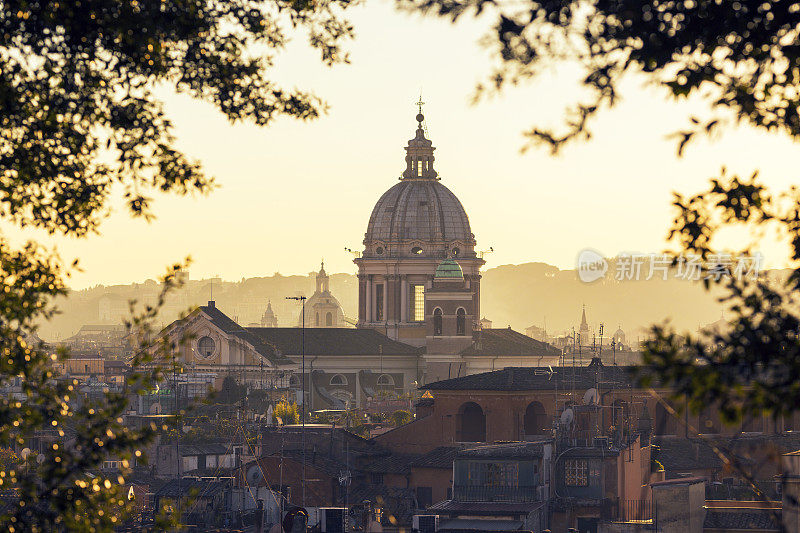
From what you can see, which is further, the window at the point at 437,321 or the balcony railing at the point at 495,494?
the window at the point at 437,321

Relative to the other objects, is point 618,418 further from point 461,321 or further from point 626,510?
point 461,321

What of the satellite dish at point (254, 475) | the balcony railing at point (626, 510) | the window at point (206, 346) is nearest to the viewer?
the balcony railing at point (626, 510)

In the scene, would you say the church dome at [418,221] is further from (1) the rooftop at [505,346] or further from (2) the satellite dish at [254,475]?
(2) the satellite dish at [254,475]

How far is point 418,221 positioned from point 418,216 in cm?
61

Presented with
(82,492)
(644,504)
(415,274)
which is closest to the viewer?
(82,492)

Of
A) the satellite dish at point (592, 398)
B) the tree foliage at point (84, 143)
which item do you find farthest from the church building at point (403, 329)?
the tree foliage at point (84, 143)

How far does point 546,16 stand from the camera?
1298 cm

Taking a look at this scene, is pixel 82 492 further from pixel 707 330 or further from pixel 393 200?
pixel 393 200

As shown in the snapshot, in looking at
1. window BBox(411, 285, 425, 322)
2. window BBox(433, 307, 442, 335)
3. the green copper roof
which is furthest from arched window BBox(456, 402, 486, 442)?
window BBox(411, 285, 425, 322)

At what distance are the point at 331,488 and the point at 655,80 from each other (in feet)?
131

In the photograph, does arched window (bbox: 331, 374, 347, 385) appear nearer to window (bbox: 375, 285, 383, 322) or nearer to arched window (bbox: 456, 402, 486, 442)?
window (bbox: 375, 285, 383, 322)

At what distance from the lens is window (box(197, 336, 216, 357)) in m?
111

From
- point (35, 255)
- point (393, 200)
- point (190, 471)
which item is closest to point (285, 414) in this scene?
point (190, 471)

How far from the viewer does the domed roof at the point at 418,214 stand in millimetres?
124500
